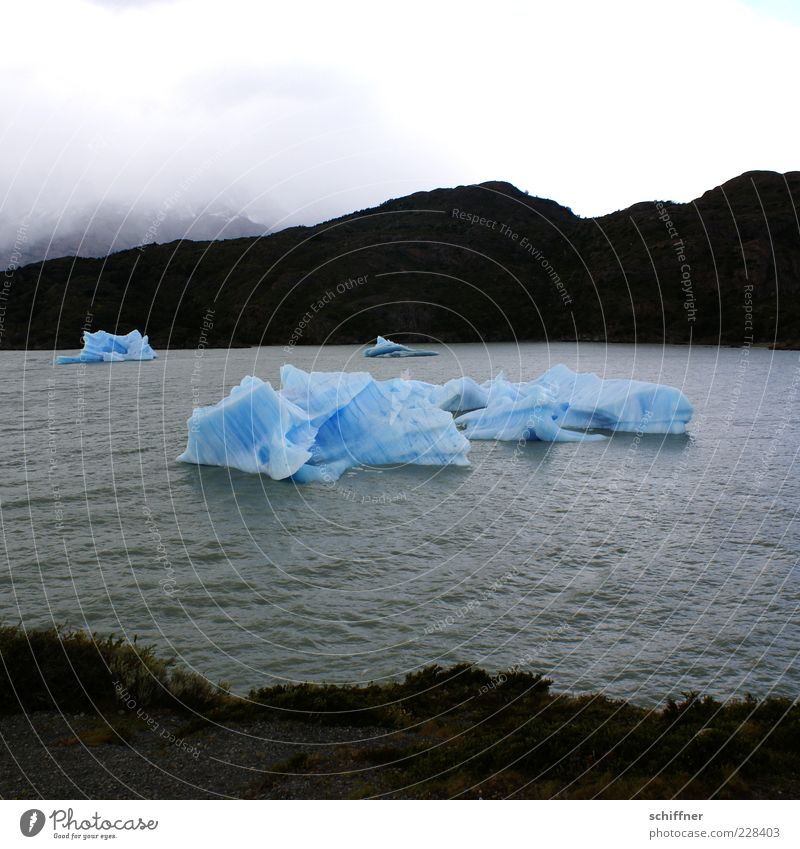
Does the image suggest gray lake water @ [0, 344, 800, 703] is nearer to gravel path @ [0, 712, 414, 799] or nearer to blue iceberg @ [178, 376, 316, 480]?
blue iceberg @ [178, 376, 316, 480]

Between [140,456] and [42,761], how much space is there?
17.6m

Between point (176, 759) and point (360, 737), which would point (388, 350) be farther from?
point (176, 759)

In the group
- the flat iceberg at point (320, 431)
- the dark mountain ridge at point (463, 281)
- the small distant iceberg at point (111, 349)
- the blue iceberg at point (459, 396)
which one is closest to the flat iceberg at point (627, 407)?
the blue iceberg at point (459, 396)

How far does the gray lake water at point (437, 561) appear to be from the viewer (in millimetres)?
10297

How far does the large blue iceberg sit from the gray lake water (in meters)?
0.78

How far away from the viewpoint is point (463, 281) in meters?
98.9

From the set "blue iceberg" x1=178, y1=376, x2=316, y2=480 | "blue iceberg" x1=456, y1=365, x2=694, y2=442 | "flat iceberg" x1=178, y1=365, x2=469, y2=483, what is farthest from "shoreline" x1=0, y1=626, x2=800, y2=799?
"blue iceberg" x1=456, y1=365, x2=694, y2=442

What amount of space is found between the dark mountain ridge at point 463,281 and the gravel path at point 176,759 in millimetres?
81184

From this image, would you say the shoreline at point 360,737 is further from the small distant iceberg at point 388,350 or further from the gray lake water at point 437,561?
the small distant iceberg at point 388,350

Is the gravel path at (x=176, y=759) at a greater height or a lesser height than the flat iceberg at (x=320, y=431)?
lesser

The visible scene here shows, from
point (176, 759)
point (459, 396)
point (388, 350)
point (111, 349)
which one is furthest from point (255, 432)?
point (111, 349)

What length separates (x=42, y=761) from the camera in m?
6.67

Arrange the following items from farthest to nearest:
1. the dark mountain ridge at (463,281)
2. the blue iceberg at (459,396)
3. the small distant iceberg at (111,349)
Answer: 1. the dark mountain ridge at (463,281)
2. the small distant iceberg at (111,349)
3. the blue iceberg at (459,396)

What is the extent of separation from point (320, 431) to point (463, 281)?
79.5m
